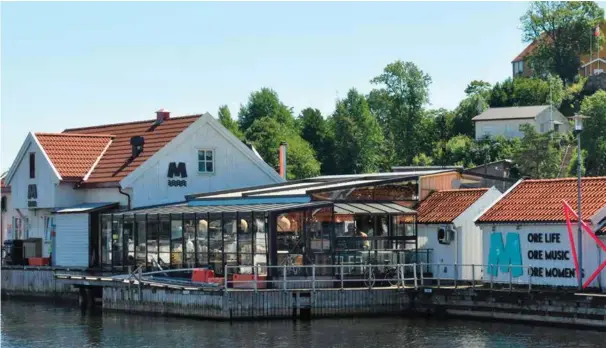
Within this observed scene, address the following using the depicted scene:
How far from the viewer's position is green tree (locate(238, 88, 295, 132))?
164150 millimetres

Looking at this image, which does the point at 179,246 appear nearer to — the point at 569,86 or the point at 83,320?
the point at 83,320

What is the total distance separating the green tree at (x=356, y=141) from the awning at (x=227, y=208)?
3394 inches

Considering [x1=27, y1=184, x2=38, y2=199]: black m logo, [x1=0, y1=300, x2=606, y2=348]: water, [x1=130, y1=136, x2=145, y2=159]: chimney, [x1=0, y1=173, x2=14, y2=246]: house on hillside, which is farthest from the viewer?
[x1=0, y1=173, x2=14, y2=246]: house on hillside

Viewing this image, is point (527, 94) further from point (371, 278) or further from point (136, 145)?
point (371, 278)

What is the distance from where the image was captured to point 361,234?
52.3m

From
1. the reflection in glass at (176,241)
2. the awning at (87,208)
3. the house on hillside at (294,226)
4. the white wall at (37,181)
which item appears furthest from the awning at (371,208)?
the white wall at (37,181)

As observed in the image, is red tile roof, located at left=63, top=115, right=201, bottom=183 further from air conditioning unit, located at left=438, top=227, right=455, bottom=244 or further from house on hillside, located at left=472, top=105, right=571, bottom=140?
house on hillside, located at left=472, top=105, right=571, bottom=140

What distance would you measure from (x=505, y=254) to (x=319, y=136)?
10314 centimetres

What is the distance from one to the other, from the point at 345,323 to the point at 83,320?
1070 cm

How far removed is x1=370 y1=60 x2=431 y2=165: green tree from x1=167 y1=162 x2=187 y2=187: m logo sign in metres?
82.8

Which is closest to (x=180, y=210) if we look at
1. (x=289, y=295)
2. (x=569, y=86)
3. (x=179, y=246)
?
(x=179, y=246)

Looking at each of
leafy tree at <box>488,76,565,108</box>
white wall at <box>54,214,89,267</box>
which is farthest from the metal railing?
leafy tree at <box>488,76,565,108</box>

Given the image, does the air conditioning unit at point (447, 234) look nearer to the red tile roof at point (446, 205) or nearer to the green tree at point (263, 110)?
the red tile roof at point (446, 205)

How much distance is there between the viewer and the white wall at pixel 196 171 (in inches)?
2452
